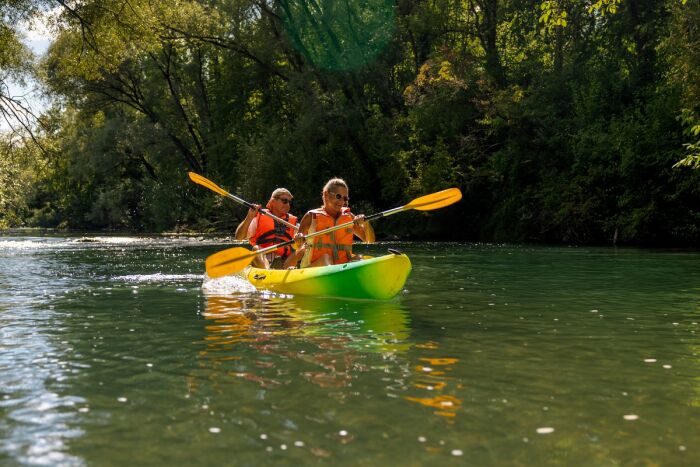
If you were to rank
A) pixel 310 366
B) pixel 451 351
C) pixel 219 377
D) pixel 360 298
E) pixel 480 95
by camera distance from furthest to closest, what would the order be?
pixel 480 95
pixel 360 298
pixel 451 351
pixel 310 366
pixel 219 377

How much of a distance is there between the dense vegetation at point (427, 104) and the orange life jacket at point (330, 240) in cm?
694

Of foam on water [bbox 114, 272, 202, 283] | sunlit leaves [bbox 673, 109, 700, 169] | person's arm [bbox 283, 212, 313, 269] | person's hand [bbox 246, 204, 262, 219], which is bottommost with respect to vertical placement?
foam on water [bbox 114, 272, 202, 283]

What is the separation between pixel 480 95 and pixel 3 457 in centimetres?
1997

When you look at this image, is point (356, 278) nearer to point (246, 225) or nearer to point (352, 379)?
point (246, 225)

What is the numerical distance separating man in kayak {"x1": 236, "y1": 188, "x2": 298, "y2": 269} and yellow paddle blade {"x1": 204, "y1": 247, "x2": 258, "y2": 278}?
1204 mm

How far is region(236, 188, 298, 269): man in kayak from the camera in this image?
9945mm

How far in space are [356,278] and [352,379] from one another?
3542mm

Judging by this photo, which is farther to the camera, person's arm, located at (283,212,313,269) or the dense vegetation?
the dense vegetation

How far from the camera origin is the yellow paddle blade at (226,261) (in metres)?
8.37

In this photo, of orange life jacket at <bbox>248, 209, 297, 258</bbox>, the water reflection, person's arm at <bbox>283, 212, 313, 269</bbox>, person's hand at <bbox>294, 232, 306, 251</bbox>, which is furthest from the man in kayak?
the water reflection

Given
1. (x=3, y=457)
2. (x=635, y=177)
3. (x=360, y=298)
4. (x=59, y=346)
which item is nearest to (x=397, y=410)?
(x=3, y=457)

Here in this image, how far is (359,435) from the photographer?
3209 mm

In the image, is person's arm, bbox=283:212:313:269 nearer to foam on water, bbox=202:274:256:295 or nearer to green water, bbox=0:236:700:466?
foam on water, bbox=202:274:256:295

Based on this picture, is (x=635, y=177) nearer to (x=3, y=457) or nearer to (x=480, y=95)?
(x=480, y=95)
